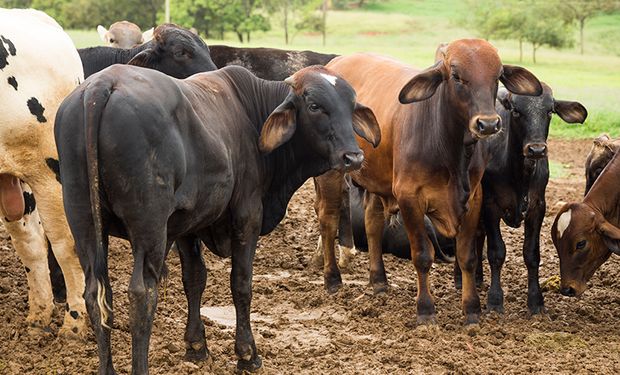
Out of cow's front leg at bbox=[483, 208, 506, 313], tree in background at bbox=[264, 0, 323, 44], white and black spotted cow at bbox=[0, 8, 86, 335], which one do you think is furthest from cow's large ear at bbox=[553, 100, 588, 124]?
tree in background at bbox=[264, 0, 323, 44]

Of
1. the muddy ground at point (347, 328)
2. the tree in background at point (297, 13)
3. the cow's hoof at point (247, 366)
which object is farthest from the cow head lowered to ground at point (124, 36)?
the tree in background at point (297, 13)

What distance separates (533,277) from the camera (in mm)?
8094

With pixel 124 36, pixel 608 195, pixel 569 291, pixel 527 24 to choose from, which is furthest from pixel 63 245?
pixel 527 24

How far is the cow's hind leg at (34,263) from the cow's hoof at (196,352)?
1.30 meters

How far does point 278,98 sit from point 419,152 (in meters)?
1.34

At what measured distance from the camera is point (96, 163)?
Result: 4.94 meters

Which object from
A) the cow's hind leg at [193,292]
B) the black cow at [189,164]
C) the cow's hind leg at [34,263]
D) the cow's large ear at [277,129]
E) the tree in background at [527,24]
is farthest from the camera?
the tree in background at [527,24]

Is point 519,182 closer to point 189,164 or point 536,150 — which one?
point 536,150

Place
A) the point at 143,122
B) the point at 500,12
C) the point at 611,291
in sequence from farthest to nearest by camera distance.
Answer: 1. the point at 500,12
2. the point at 611,291
3. the point at 143,122

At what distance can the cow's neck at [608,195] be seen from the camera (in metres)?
7.76

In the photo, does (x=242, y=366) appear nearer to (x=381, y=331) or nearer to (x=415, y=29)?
(x=381, y=331)

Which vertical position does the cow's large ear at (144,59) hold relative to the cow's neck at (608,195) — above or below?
above

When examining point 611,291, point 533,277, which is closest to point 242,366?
point 533,277

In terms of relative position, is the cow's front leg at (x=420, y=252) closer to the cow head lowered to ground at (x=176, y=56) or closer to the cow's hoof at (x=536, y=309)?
the cow's hoof at (x=536, y=309)
